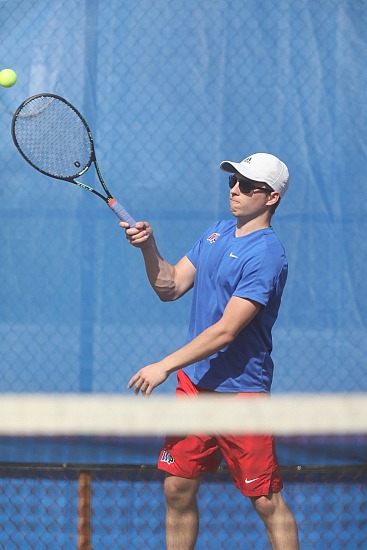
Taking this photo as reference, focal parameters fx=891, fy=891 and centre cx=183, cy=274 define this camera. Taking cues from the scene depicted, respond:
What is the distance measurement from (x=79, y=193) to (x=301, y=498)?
1.36m

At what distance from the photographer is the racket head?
2779 millimetres

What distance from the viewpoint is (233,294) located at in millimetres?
2287

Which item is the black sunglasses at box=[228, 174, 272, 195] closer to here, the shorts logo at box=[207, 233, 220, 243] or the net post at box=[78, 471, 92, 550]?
the shorts logo at box=[207, 233, 220, 243]

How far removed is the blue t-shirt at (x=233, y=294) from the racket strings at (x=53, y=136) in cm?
63

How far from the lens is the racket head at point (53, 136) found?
9.12ft

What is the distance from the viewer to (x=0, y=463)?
10.5ft

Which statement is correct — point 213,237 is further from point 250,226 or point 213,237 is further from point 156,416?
point 156,416

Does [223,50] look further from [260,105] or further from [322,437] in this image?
[322,437]

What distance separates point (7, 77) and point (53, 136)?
437mm

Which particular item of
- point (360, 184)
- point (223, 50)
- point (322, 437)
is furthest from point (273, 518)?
point (223, 50)

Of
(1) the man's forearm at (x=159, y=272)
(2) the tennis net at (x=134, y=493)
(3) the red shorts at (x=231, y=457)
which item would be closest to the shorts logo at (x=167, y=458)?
(3) the red shorts at (x=231, y=457)

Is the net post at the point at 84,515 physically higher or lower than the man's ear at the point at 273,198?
lower

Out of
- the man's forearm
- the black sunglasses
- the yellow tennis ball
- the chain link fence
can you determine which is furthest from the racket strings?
the chain link fence

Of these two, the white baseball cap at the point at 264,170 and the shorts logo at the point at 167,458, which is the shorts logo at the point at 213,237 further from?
the shorts logo at the point at 167,458
